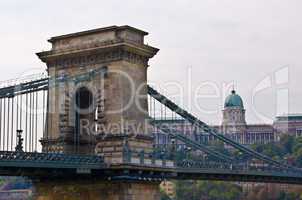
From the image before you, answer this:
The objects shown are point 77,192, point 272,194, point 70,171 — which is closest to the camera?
point 70,171

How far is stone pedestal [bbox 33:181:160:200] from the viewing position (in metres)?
45.7

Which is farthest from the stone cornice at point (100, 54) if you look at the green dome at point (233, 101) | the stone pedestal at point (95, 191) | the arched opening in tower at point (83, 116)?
the green dome at point (233, 101)

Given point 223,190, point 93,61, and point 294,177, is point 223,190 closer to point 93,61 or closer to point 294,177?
point 294,177

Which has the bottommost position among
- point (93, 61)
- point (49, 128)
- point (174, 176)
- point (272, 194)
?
point (272, 194)

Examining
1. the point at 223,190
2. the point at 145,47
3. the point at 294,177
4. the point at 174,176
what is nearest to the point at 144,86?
the point at 145,47

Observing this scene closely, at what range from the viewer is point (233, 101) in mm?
193625

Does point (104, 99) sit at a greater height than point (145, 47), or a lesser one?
lesser

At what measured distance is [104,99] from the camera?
1876 inches

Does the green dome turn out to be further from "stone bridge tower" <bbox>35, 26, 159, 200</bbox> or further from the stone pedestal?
the stone pedestal

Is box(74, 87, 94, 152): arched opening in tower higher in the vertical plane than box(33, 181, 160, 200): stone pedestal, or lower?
higher

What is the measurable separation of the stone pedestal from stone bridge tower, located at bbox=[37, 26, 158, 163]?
189 centimetres

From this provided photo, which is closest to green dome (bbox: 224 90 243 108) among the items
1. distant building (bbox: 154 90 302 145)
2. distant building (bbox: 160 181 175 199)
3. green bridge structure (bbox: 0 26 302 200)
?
distant building (bbox: 154 90 302 145)

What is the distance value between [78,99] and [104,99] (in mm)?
3612

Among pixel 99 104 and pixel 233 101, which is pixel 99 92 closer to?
pixel 99 104
